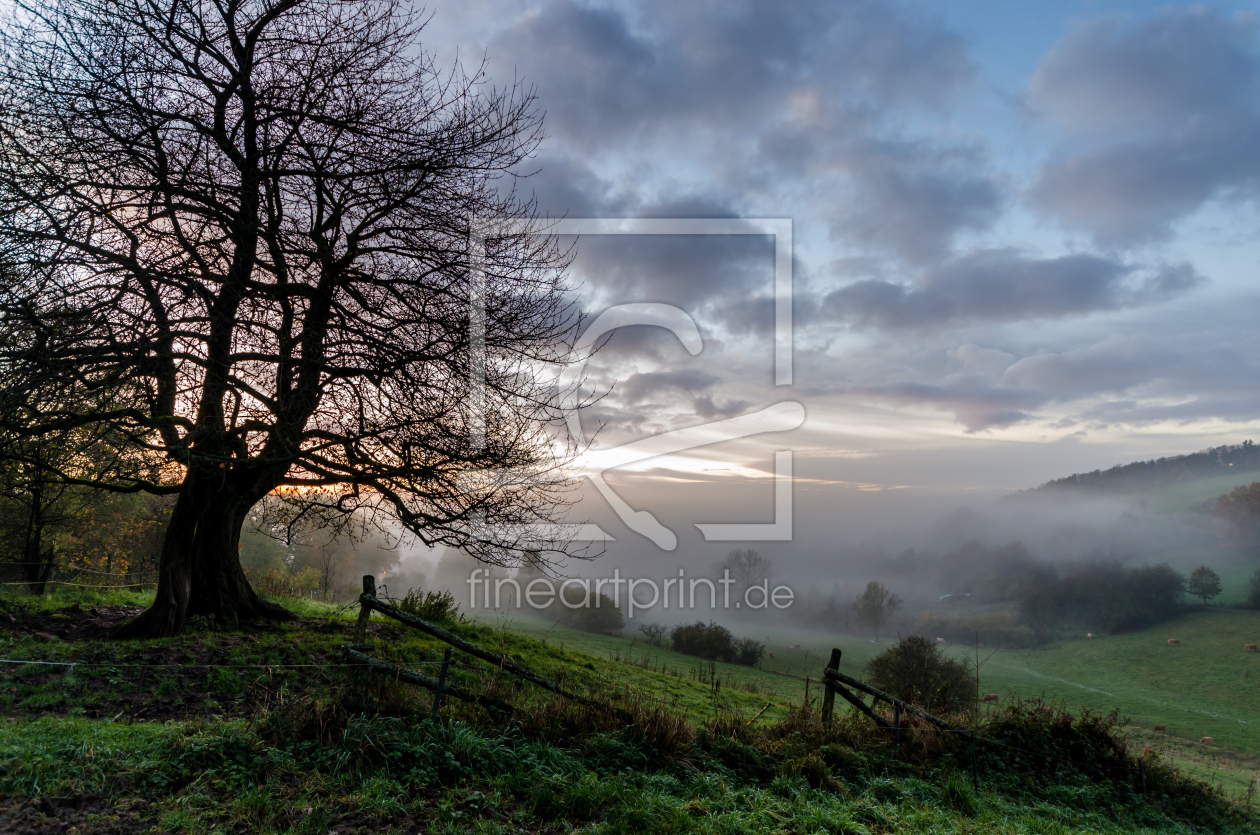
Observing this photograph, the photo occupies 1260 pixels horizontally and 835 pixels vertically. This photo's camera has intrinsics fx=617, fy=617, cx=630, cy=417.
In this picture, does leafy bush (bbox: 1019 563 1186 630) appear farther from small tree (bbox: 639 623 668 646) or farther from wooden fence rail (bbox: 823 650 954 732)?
wooden fence rail (bbox: 823 650 954 732)

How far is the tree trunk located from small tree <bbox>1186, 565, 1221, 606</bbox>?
87033 millimetres

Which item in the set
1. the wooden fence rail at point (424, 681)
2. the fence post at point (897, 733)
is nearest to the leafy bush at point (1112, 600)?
the fence post at point (897, 733)

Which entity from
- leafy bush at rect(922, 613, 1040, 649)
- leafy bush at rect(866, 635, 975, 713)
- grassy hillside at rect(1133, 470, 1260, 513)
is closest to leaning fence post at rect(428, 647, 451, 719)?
leafy bush at rect(866, 635, 975, 713)

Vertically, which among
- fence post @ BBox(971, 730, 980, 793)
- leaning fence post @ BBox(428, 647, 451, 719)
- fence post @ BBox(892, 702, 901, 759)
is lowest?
fence post @ BBox(971, 730, 980, 793)

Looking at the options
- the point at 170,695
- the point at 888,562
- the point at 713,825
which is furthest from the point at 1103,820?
the point at 888,562

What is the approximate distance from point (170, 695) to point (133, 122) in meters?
7.43

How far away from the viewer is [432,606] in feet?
44.7

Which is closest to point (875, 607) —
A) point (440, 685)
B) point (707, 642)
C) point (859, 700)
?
point (707, 642)

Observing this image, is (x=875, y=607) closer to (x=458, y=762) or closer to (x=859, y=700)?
(x=859, y=700)

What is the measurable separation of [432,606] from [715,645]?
72.1 feet

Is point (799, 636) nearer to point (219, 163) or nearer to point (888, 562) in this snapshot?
point (888, 562)

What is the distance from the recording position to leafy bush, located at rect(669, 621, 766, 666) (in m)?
32.2

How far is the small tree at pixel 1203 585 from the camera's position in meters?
65.1

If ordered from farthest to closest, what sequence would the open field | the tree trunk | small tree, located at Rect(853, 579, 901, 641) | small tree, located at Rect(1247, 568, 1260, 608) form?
small tree, located at Rect(853, 579, 901, 641)
small tree, located at Rect(1247, 568, 1260, 608)
the open field
the tree trunk
